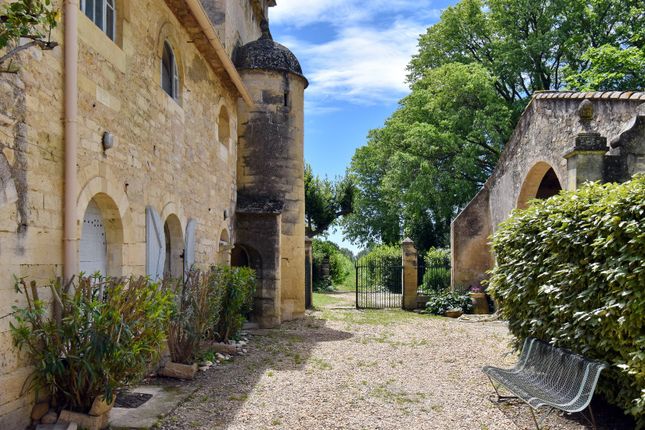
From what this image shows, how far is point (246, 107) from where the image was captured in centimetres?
1245

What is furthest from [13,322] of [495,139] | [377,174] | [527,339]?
[377,174]

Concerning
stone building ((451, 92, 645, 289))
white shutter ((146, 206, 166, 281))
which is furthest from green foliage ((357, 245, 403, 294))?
white shutter ((146, 206, 166, 281))

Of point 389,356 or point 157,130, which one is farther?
point 389,356

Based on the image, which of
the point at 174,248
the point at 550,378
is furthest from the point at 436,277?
the point at 550,378

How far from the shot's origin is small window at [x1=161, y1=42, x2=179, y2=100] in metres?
7.60

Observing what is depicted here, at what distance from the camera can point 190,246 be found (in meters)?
8.14

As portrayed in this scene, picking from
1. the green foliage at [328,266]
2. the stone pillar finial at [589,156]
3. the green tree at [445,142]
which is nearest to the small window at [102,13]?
the stone pillar finial at [589,156]

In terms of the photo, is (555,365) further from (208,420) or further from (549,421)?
(208,420)

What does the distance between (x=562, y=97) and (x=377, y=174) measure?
748 inches

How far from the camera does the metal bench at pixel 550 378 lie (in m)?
4.36

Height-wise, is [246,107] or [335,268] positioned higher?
[246,107]

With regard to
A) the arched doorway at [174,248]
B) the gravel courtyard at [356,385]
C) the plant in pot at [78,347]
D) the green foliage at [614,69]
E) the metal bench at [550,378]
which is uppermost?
the green foliage at [614,69]

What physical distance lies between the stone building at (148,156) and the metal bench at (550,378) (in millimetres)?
4254

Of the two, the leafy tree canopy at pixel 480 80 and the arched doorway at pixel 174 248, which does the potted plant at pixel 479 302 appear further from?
the arched doorway at pixel 174 248
